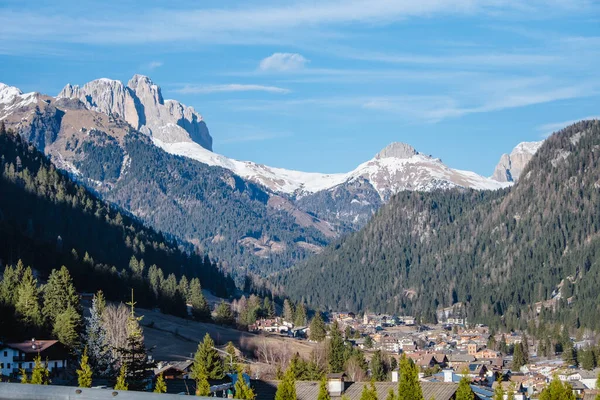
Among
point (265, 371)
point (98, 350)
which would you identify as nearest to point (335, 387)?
point (98, 350)

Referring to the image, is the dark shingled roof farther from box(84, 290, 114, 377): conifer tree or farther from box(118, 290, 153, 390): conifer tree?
box(84, 290, 114, 377): conifer tree

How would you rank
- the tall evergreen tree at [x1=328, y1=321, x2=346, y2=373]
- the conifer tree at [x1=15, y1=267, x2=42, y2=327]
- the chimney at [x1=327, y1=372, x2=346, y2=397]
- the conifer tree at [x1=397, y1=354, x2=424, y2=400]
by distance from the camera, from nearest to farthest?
the conifer tree at [x1=397, y1=354, x2=424, y2=400]
the chimney at [x1=327, y1=372, x2=346, y2=397]
the conifer tree at [x1=15, y1=267, x2=42, y2=327]
the tall evergreen tree at [x1=328, y1=321, x2=346, y2=373]

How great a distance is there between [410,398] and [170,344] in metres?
118

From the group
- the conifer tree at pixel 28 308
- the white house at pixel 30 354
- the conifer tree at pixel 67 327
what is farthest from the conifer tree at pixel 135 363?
the conifer tree at pixel 28 308

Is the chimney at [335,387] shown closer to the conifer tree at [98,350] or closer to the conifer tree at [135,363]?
the conifer tree at [135,363]

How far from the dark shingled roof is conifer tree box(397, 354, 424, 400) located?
7906mm

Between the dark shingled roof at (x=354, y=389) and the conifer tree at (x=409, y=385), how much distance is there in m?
7.91

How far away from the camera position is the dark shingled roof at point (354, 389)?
61.0 meters

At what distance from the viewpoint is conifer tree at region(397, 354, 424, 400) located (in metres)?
49.8

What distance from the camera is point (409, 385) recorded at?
50531 millimetres

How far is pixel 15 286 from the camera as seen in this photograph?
132000 mm

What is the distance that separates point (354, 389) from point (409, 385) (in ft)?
59.6

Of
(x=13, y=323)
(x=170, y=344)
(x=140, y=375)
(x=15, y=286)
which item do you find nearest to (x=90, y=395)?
(x=140, y=375)

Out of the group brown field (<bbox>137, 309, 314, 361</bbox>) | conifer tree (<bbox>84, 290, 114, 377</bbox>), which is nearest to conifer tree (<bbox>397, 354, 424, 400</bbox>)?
conifer tree (<bbox>84, 290, 114, 377</bbox>)
